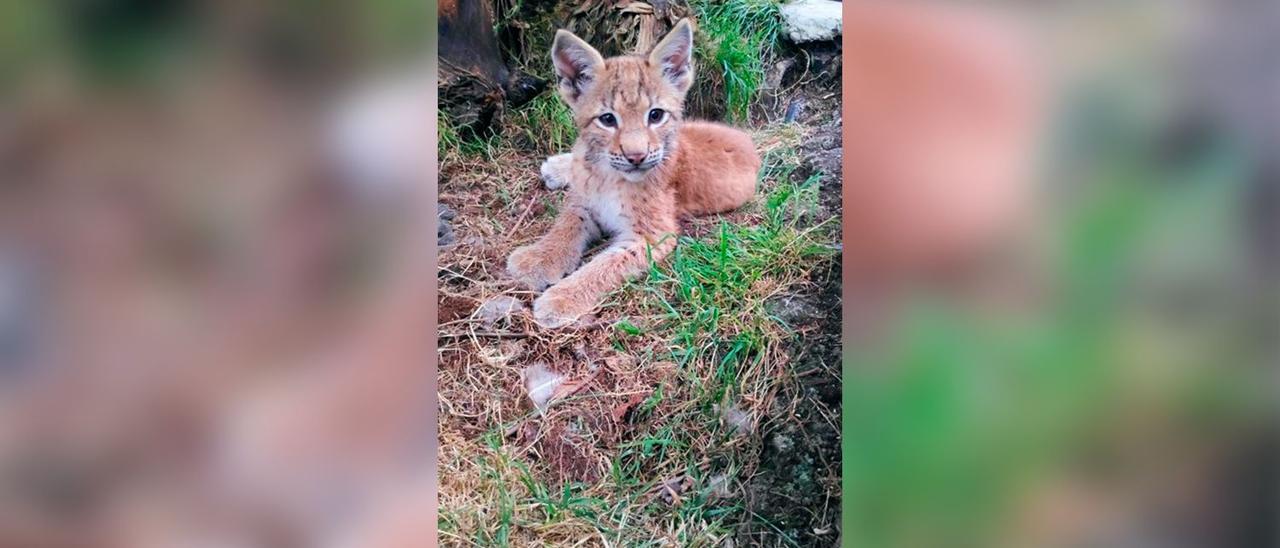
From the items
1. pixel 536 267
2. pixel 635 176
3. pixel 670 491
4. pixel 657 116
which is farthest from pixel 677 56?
pixel 670 491

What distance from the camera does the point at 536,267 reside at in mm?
1417

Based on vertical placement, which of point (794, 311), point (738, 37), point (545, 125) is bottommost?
point (794, 311)

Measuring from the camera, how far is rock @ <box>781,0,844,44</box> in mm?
1441

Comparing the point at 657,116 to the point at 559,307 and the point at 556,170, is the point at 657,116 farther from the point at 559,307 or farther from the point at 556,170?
the point at 559,307

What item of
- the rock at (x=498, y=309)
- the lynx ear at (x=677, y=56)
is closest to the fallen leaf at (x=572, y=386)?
the rock at (x=498, y=309)

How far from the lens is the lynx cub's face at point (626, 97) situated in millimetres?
1416

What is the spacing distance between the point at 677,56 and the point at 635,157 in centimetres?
18
